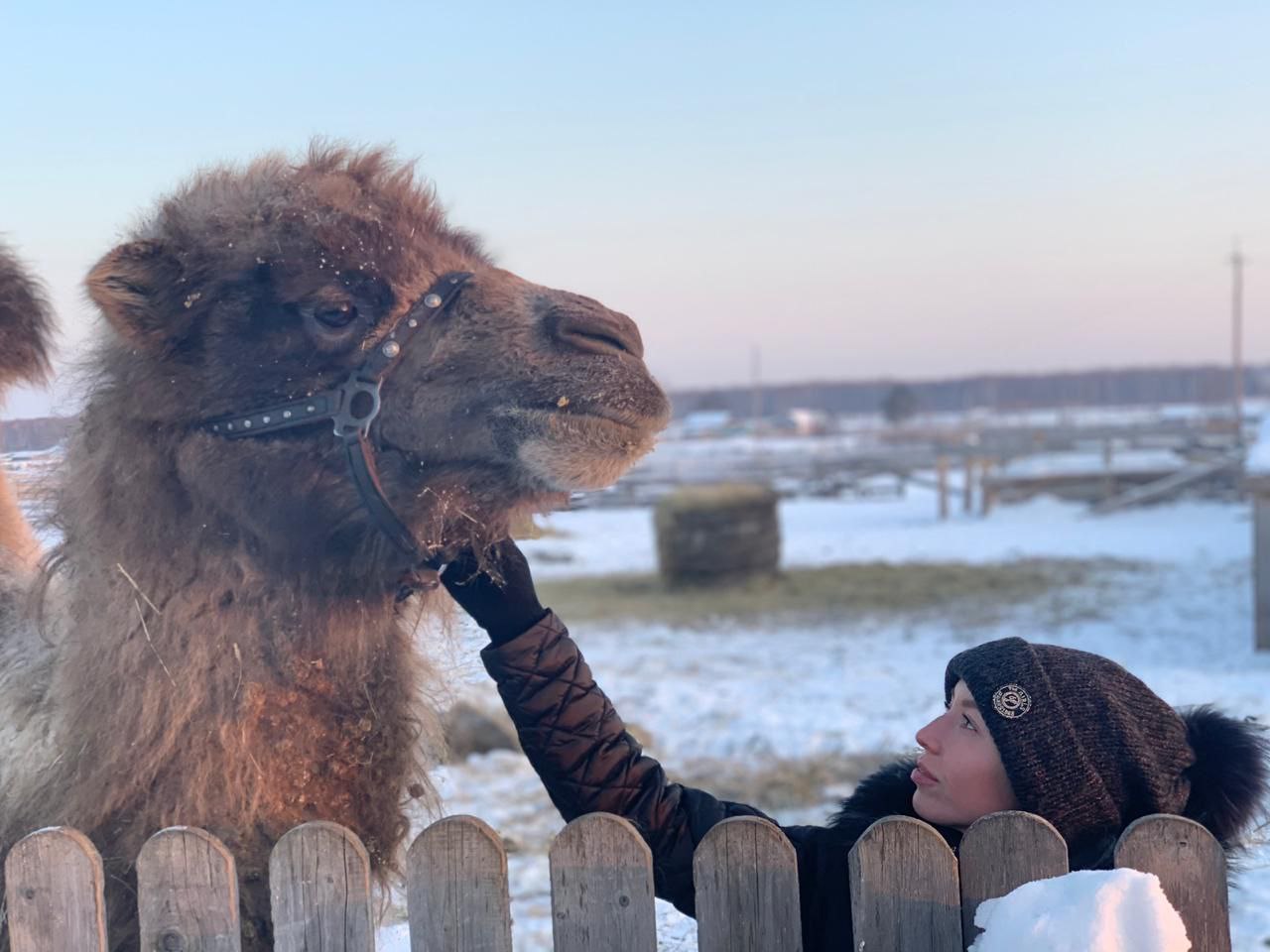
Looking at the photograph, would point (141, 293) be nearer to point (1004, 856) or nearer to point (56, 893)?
point (56, 893)

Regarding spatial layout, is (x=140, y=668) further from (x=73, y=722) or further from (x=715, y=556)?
(x=715, y=556)

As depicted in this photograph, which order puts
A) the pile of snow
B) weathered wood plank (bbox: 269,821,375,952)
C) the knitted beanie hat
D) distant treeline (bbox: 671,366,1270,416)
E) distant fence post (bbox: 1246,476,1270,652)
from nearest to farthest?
1. the pile of snow
2. weathered wood plank (bbox: 269,821,375,952)
3. the knitted beanie hat
4. distant fence post (bbox: 1246,476,1270,652)
5. distant treeline (bbox: 671,366,1270,416)

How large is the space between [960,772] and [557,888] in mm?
791

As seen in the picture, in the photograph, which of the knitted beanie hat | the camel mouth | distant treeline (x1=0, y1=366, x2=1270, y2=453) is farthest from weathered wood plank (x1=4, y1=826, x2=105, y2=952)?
distant treeline (x1=0, y1=366, x2=1270, y2=453)

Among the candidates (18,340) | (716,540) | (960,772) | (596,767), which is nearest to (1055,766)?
(960,772)

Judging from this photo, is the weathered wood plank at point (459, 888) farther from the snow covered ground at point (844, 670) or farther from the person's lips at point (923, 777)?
the person's lips at point (923, 777)

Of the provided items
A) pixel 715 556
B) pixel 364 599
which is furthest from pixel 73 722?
pixel 715 556

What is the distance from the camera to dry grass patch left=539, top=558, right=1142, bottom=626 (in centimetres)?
1376

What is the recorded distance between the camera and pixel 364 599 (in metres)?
2.42

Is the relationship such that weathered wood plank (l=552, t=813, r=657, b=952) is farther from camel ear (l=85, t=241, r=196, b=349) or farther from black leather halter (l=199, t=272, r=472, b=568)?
camel ear (l=85, t=241, r=196, b=349)

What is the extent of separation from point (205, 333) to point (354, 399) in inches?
13.5

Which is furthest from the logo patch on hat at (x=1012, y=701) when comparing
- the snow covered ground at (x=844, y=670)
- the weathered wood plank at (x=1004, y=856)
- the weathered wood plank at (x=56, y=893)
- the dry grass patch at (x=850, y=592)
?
the dry grass patch at (x=850, y=592)

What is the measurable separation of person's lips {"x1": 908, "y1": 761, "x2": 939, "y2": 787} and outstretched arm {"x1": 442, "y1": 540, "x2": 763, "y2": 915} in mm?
527

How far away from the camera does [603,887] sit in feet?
6.09
